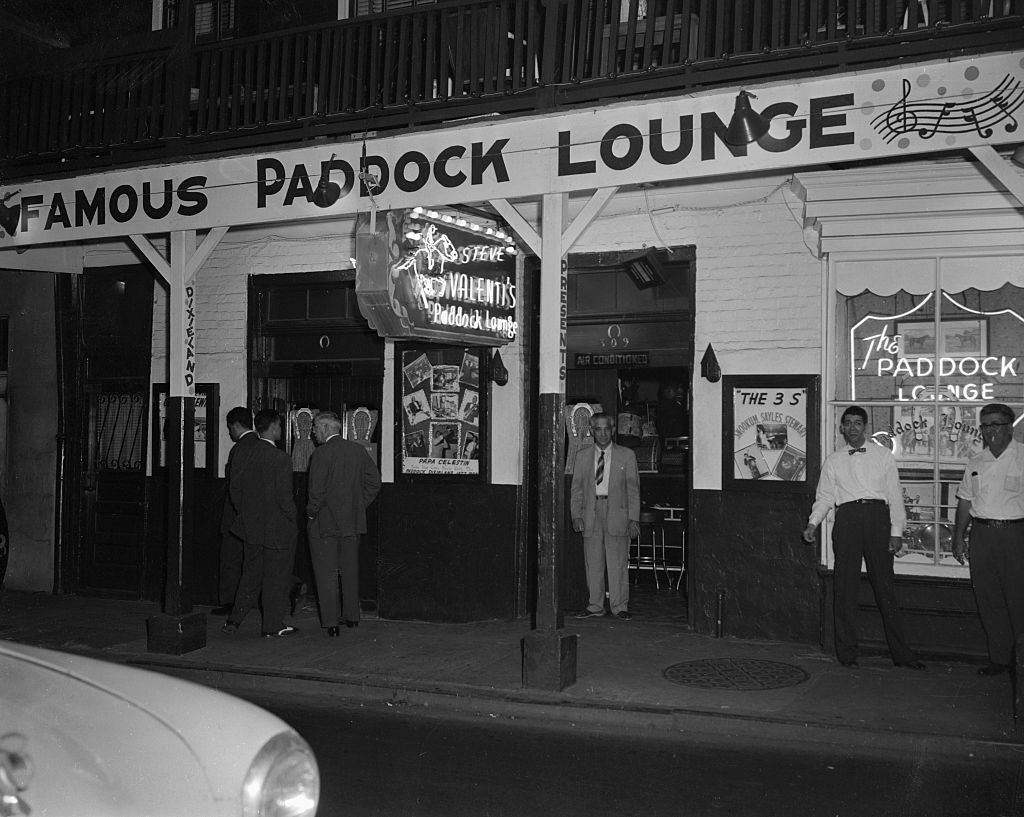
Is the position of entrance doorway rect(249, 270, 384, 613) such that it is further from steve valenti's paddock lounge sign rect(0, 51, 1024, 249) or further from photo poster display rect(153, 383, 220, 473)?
steve valenti's paddock lounge sign rect(0, 51, 1024, 249)

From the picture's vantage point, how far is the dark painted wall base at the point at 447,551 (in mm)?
10492

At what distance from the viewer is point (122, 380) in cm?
1237

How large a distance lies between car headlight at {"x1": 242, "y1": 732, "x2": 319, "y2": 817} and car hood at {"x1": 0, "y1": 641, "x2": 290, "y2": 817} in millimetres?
28

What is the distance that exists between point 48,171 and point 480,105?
185 inches

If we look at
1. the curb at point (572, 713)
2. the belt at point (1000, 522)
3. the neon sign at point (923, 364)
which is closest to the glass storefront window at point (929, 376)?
the neon sign at point (923, 364)

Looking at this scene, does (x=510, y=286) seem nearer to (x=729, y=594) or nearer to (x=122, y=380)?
(x=729, y=594)

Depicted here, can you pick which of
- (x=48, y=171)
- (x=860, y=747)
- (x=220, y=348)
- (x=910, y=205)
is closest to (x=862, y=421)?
(x=910, y=205)

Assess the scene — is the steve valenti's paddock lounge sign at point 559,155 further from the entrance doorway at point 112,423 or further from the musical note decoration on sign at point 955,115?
the entrance doorway at point 112,423

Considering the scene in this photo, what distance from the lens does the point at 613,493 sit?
1065 cm

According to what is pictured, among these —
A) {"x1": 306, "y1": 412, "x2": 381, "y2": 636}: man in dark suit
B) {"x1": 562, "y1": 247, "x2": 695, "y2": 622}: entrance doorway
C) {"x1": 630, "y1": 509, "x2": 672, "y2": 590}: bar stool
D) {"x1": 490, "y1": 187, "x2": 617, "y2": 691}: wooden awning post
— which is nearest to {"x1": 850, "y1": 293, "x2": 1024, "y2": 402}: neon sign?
{"x1": 562, "y1": 247, "x2": 695, "y2": 622}: entrance doorway

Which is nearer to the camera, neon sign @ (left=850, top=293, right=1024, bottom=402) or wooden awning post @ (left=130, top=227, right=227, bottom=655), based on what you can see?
neon sign @ (left=850, top=293, right=1024, bottom=402)

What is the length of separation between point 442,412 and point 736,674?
4051mm

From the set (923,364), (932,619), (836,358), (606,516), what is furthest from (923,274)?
(606,516)

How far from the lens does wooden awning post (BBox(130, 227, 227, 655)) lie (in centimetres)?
927
